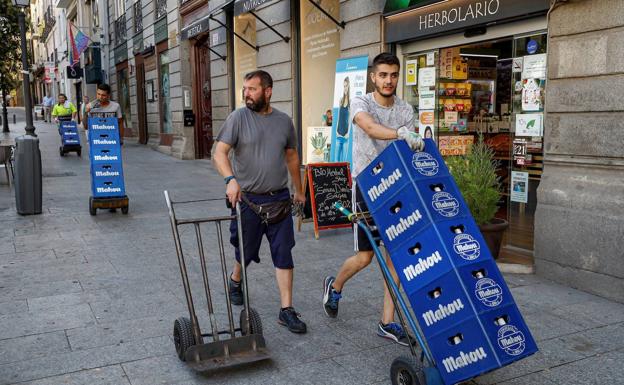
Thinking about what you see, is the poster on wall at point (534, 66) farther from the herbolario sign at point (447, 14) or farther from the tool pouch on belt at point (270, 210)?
the tool pouch on belt at point (270, 210)

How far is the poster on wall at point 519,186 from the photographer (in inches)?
252

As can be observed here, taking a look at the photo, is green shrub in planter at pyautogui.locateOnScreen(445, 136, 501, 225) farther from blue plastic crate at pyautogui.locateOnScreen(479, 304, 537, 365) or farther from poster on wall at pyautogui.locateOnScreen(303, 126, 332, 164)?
poster on wall at pyautogui.locateOnScreen(303, 126, 332, 164)

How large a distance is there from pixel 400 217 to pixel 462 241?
35 centimetres

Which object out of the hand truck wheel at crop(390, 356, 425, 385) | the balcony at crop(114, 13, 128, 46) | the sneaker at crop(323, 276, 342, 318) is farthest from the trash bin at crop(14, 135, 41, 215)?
the balcony at crop(114, 13, 128, 46)

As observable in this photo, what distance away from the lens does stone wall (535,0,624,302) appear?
5.12m

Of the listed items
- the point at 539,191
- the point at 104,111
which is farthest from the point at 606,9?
the point at 104,111

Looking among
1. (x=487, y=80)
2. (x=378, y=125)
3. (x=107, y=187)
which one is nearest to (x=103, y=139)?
(x=107, y=187)

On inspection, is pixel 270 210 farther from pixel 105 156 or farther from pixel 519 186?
pixel 105 156

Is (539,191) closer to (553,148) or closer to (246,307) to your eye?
(553,148)

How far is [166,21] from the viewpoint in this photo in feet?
63.9

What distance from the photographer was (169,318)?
469 centimetres

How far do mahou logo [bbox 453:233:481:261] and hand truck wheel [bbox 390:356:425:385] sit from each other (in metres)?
0.64

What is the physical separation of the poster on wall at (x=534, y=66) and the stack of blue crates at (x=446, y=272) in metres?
3.45

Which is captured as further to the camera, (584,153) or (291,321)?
(584,153)
